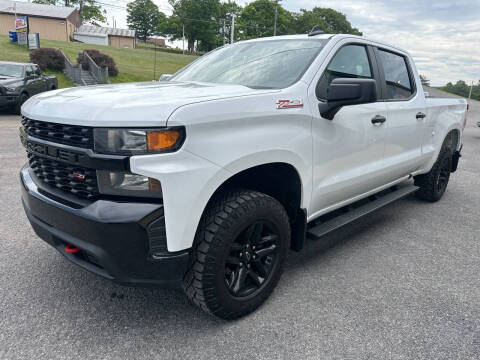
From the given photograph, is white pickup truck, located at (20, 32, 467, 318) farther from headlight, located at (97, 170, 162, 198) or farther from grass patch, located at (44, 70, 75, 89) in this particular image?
grass patch, located at (44, 70, 75, 89)

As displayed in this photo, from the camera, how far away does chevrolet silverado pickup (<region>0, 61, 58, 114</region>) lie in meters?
11.8

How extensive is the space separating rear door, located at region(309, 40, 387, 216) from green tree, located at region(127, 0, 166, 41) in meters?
96.8

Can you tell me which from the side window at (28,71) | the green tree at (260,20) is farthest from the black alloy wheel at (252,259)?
the green tree at (260,20)

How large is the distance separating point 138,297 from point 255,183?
1.13 metres

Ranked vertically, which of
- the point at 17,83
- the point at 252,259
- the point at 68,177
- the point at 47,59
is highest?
the point at 47,59

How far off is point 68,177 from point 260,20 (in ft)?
234

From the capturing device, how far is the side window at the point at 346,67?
111 inches

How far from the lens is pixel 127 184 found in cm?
189

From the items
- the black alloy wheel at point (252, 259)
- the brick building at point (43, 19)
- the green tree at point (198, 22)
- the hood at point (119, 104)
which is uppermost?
the green tree at point (198, 22)

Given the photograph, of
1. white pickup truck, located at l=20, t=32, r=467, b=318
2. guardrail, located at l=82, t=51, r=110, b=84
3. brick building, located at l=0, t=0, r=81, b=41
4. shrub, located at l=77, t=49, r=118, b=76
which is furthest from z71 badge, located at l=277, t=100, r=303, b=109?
brick building, located at l=0, t=0, r=81, b=41

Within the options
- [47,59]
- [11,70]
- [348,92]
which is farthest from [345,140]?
[47,59]

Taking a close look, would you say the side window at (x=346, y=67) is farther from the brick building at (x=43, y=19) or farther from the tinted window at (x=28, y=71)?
the brick building at (x=43, y=19)

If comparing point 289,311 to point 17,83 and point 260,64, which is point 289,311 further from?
point 17,83

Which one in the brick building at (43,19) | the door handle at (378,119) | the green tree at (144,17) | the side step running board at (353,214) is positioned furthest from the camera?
the green tree at (144,17)
